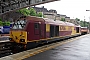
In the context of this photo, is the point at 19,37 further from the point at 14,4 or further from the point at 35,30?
the point at 14,4

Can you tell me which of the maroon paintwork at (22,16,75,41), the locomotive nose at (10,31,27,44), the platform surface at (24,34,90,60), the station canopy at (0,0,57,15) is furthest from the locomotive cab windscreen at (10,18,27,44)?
the station canopy at (0,0,57,15)

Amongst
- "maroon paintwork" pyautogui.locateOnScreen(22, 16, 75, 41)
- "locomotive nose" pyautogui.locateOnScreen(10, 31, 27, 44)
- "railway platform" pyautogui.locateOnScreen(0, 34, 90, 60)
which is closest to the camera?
"railway platform" pyautogui.locateOnScreen(0, 34, 90, 60)

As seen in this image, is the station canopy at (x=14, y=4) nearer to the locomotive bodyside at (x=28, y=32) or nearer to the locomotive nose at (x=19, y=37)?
the locomotive bodyside at (x=28, y=32)

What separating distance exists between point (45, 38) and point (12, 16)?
50.8m

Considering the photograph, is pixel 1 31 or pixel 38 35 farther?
pixel 1 31

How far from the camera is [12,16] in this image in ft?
220

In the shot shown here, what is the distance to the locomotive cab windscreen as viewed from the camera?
14.6 metres

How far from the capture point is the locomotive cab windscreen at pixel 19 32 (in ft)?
48.0

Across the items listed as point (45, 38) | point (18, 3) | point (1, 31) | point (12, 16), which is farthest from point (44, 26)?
point (12, 16)

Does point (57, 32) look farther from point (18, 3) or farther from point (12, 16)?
point (12, 16)

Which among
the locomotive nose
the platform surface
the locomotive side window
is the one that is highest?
the locomotive side window

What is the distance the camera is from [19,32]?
48.7 feet

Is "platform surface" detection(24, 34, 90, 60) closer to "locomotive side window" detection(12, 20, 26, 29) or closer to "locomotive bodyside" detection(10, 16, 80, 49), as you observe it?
"locomotive bodyside" detection(10, 16, 80, 49)

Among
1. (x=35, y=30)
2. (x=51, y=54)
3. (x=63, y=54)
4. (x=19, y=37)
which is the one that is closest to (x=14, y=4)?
(x=35, y=30)
